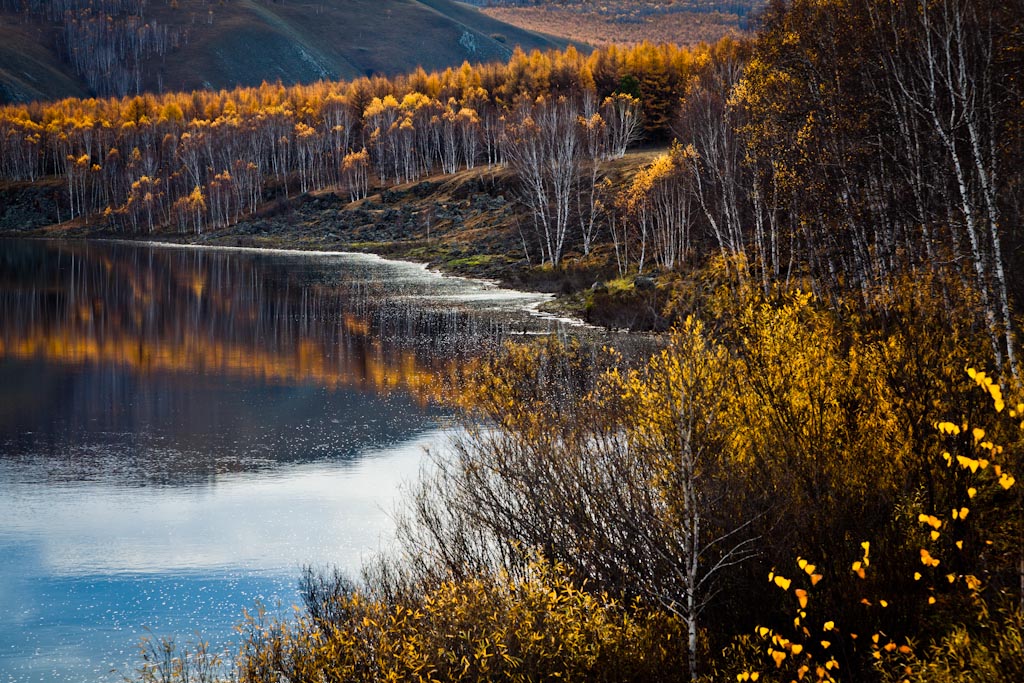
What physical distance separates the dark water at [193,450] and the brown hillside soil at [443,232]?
693 centimetres

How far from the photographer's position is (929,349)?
17.4m

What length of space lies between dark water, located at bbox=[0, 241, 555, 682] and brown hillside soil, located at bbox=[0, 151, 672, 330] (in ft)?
22.7

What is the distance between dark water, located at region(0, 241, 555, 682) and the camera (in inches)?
695

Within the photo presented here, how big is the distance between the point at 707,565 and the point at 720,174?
33527 mm

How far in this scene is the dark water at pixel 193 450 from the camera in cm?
1764

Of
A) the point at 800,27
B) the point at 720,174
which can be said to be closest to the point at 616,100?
the point at 720,174

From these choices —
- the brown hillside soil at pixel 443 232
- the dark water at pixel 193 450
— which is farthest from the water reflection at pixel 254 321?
the brown hillside soil at pixel 443 232

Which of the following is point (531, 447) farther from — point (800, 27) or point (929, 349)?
point (800, 27)

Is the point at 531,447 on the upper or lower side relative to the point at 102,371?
upper

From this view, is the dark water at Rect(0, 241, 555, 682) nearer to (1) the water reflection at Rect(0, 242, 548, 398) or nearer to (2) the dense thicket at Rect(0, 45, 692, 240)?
(1) the water reflection at Rect(0, 242, 548, 398)

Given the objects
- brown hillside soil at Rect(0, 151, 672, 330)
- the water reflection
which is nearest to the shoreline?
brown hillside soil at Rect(0, 151, 672, 330)

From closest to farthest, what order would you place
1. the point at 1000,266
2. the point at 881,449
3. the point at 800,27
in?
the point at 881,449
the point at 1000,266
the point at 800,27

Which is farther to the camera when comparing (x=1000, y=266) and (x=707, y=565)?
(x=1000, y=266)

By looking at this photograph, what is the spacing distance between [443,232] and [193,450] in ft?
312
